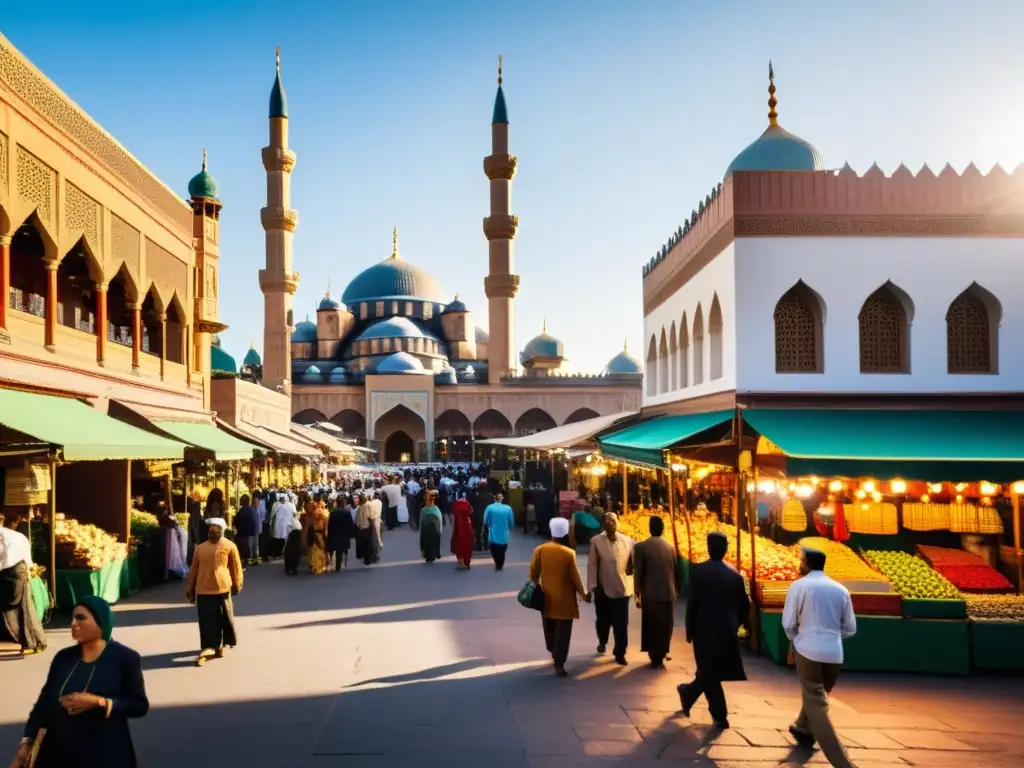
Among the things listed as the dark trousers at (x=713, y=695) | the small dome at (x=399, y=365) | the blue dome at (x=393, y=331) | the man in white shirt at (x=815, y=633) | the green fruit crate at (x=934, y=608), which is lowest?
the dark trousers at (x=713, y=695)

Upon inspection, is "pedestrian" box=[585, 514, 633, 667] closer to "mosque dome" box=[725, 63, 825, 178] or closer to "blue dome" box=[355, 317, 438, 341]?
"mosque dome" box=[725, 63, 825, 178]

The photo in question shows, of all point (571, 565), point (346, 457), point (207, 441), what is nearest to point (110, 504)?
point (207, 441)

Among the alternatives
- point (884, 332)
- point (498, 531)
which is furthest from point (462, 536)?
point (884, 332)

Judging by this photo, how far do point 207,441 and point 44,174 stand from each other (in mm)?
4138

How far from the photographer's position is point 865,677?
6.55 m

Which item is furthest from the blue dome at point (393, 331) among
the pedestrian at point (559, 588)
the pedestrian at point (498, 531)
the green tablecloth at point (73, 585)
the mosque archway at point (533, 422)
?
the pedestrian at point (559, 588)

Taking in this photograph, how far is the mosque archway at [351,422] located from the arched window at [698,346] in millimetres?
37590

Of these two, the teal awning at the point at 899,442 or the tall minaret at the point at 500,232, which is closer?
the teal awning at the point at 899,442

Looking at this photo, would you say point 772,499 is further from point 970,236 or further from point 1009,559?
point 970,236

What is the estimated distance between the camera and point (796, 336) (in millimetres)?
9359

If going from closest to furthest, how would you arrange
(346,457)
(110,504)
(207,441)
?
(110,504) → (207,441) → (346,457)

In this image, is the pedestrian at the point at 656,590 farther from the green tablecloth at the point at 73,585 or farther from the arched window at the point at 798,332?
the green tablecloth at the point at 73,585

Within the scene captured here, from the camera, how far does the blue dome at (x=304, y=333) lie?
2283 inches

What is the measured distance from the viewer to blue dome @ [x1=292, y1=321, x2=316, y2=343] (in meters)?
58.0
